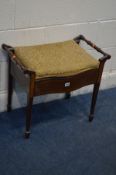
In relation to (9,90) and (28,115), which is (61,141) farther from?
(9,90)

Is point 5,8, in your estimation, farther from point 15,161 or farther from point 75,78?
point 15,161

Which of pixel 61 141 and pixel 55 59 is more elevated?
pixel 55 59

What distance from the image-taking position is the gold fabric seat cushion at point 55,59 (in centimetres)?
192

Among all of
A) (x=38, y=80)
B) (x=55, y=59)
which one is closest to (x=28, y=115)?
(x=38, y=80)

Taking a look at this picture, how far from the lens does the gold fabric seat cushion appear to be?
1.92m

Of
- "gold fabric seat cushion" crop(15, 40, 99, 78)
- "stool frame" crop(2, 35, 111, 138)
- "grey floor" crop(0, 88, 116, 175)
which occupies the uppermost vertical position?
"gold fabric seat cushion" crop(15, 40, 99, 78)

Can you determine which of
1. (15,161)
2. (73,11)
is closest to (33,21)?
(73,11)

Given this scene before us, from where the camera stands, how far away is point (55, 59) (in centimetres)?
201

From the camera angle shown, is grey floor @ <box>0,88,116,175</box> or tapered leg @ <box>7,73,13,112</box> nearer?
grey floor @ <box>0,88,116,175</box>

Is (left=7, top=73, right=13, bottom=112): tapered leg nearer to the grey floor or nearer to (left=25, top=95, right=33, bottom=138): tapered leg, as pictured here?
the grey floor

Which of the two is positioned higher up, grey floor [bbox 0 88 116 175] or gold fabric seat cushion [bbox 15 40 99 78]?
gold fabric seat cushion [bbox 15 40 99 78]

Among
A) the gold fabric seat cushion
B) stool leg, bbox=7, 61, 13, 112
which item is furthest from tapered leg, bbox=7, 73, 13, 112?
the gold fabric seat cushion

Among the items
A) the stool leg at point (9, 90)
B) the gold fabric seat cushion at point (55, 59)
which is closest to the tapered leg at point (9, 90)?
the stool leg at point (9, 90)

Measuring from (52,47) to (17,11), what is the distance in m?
0.31
